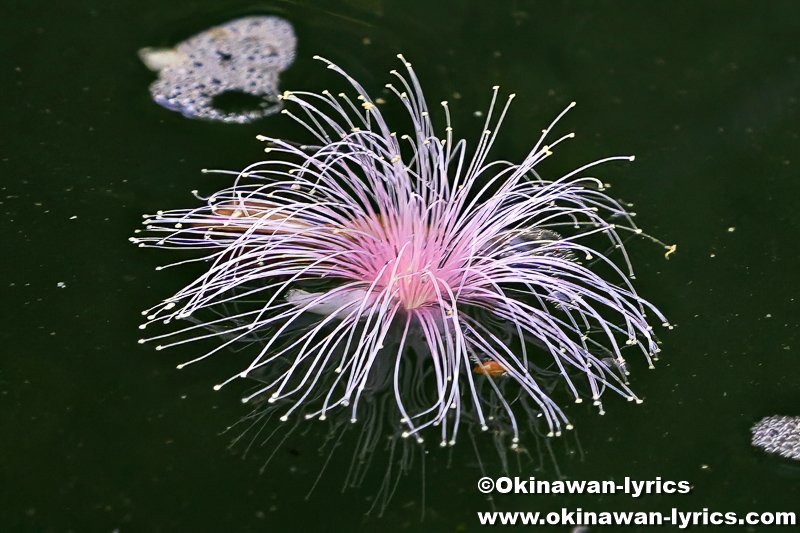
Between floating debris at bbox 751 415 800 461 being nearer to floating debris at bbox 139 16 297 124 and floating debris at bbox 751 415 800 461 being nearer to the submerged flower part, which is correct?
the submerged flower part

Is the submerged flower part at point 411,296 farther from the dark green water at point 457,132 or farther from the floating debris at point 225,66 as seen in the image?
the floating debris at point 225,66

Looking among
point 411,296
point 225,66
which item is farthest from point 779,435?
point 225,66

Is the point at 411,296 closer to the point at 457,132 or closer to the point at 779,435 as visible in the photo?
the point at 457,132

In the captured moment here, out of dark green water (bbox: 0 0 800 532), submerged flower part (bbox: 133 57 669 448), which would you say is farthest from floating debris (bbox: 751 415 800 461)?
submerged flower part (bbox: 133 57 669 448)

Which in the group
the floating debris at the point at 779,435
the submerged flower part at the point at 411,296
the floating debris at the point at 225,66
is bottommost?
the floating debris at the point at 779,435

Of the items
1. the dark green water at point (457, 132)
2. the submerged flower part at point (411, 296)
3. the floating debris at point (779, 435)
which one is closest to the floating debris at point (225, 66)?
the dark green water at point (457, 132)

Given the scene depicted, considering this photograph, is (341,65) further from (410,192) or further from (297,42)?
(410,192)
